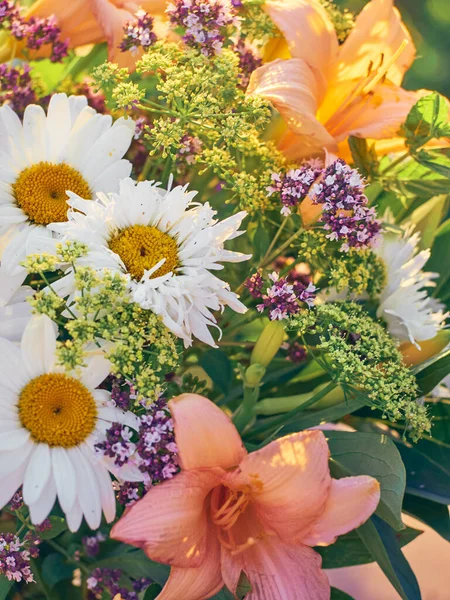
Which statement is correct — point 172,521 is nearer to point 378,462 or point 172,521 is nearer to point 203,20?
point 378,462

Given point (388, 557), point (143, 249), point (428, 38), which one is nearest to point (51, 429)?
point (143, 249)

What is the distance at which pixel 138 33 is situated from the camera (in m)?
0.49

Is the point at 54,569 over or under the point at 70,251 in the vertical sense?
under

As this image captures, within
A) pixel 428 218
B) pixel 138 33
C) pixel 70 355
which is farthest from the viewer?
pixel 428 218

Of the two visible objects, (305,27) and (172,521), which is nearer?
(172,521)

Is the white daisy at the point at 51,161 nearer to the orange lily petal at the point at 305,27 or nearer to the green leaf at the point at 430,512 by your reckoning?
the orange lily petal at the point at 305,27

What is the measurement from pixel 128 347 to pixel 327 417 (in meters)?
0.19

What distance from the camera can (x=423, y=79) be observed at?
67.1 inches

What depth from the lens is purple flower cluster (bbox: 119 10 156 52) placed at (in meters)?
0.48

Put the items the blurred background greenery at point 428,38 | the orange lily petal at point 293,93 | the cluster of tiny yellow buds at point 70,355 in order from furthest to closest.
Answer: the blurred background greenery at point 428,38 → the orange lily petal at point 293,93 → the cluster of tiny yellow buds at point 70,355

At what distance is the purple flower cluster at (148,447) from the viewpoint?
1.26 feet

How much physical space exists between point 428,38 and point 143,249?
61.7 inches

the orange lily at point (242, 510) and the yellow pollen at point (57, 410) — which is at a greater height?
the yellow pollen at point (57, 410)

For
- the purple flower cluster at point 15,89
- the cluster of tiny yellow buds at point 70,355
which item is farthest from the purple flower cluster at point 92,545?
the purple flower cluster at point 15,89
